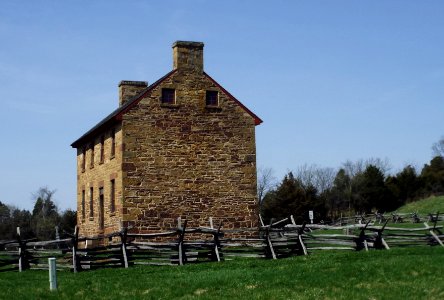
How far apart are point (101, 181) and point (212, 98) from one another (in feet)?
20.5

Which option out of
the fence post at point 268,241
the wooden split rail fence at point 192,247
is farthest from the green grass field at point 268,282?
the fence post at point 268,241

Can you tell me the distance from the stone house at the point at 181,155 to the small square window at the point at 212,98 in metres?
0.02

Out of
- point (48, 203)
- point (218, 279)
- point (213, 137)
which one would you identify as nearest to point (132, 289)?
point (218, 279)

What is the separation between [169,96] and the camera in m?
29.6

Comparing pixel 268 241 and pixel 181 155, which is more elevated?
pixel 181 155

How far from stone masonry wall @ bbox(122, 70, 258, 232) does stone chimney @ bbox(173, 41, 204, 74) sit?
10.1 inches

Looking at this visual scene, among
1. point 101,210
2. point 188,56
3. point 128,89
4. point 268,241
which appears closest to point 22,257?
point 268,241

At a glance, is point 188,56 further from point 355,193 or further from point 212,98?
point 355,193

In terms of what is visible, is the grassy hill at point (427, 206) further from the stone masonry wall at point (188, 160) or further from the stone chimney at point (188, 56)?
the stone chimney at point (188, 56)

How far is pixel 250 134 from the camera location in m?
30.5

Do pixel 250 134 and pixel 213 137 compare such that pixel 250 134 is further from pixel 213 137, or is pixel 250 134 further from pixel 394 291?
pixel 394 291

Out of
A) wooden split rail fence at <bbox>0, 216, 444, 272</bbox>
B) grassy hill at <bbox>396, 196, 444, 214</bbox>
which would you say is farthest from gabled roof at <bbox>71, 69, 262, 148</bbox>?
grassy hill at <bbox>396, 196, 444, 214</bbox>

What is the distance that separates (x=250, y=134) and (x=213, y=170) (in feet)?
7.70

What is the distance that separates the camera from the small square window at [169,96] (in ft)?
96.7
